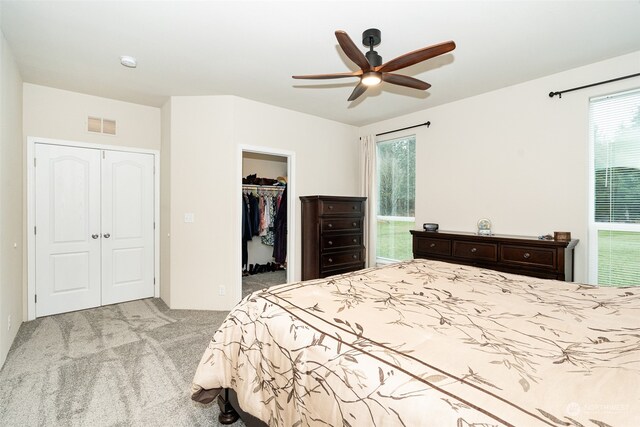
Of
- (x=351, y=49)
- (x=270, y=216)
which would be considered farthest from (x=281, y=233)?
(x=351, y=49)

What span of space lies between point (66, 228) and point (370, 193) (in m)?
4.00

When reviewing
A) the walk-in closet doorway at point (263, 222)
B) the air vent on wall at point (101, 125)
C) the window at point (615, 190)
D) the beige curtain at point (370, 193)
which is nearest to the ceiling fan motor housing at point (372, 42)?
the window at point (615, 190)

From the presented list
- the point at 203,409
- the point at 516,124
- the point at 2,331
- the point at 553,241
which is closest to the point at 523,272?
the point at 553,241

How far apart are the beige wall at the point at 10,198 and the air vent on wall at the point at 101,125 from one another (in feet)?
2.07

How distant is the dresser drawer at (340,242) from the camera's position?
3.98 m

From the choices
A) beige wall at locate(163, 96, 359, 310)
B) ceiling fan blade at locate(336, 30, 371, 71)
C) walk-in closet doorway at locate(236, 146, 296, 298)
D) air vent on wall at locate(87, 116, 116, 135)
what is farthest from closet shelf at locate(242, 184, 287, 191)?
ceiling fan blade at locate(336, 30, 371, 71)

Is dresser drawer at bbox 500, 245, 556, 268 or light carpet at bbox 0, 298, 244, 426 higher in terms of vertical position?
dresser drawer at bbox 500, 245, 556, 268

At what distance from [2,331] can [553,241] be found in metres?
4.63

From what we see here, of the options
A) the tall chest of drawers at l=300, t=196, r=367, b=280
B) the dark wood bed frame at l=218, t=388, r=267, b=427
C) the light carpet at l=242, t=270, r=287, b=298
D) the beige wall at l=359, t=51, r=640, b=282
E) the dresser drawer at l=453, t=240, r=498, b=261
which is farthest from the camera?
the light carpet at l=242, t=270, r=287, b=298

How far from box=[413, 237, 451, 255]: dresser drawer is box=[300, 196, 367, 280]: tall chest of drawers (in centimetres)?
95

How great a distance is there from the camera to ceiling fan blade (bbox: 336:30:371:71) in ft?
5.60

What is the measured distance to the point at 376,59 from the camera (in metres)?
2.12

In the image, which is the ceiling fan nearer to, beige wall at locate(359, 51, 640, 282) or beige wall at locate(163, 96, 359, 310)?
beige wall at locate(359, 51, 640, 282)

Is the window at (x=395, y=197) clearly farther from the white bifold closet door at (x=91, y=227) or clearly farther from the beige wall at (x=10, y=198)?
the beige wall at (x=10, y=198)
